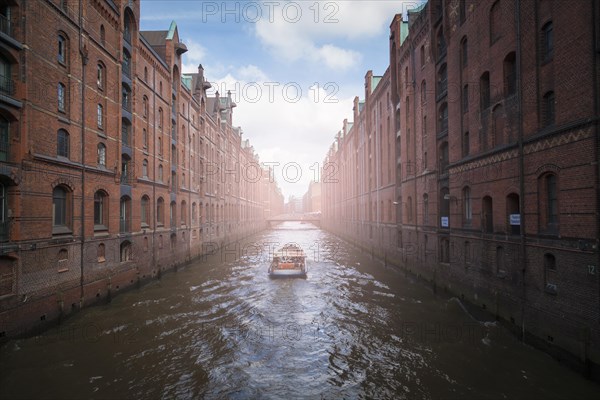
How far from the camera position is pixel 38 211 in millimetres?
12516

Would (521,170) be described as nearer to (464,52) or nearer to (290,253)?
(464,52)

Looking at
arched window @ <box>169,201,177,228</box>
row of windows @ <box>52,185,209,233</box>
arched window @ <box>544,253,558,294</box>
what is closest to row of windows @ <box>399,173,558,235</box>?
arched window @ <box>544,253,558,294</box>

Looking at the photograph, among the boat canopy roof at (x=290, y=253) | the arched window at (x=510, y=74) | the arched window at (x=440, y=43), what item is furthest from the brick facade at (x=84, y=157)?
the arched window at (x=440, y=43)

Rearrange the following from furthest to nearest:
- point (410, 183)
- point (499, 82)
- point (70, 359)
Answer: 1. point (410, 183)
2. point (499, 82)
3. point (70, 359)

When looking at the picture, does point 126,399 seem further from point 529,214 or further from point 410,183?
point 410,183

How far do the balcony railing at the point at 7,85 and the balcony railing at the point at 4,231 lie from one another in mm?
4334

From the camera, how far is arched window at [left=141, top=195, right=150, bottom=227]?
2232 cm

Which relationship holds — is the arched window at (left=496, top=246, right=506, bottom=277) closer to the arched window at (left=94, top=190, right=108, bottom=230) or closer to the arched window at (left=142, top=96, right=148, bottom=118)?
the arched window at (left=94, top=190, right=108, bottom=230)

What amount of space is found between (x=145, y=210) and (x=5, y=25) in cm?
1301

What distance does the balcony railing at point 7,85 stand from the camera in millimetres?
11273

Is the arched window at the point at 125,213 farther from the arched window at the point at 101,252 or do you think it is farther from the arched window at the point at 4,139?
the arched window at the point at 4,139

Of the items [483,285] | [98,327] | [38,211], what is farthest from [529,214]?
[38,211]

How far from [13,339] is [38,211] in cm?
437

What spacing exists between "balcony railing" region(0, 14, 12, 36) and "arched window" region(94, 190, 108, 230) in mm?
7676
